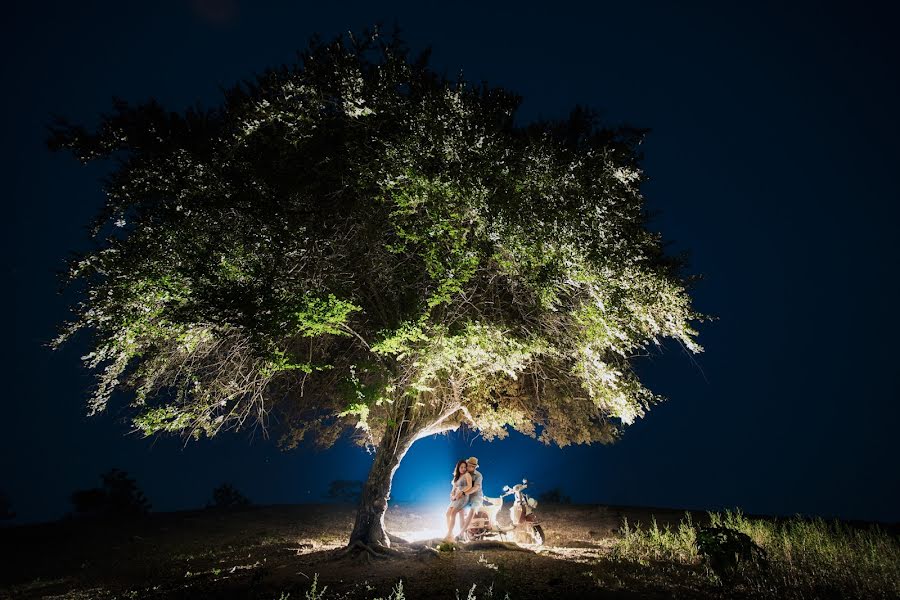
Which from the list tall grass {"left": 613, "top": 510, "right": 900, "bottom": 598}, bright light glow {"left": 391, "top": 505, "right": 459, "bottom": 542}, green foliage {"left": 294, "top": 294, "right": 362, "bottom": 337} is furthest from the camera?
bright light glow {"left": 391, "top": 505, "right": 459, "bottom": 542}

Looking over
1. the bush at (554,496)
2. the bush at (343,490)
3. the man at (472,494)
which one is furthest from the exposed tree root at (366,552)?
the bush at (343,490)

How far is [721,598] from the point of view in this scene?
6.34m

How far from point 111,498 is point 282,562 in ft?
63.2

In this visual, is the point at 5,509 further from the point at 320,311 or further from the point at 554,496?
the point at 320,311

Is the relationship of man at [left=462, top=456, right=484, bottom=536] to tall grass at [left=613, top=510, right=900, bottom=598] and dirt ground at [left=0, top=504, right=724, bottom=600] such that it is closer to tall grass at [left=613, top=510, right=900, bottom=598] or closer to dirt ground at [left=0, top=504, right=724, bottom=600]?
dirt ground at [left=0, top=504, right=724, bottom=600]

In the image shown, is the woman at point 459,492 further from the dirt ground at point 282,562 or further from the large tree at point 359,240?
the large tree at point 359,240

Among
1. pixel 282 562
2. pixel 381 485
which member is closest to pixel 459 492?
pixel 381 485

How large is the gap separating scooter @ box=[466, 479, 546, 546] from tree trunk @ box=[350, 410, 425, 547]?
7.76ft

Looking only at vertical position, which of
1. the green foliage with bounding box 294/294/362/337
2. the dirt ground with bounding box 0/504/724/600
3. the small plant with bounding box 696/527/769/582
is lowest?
the dirt ground with bounding box 0/504/724/600

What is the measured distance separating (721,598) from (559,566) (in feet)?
8.79

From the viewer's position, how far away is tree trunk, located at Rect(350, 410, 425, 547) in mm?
10453

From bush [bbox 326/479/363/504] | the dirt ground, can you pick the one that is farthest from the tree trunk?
bush [bbox 326/479/363/504]

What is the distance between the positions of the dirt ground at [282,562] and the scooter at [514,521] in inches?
19.1

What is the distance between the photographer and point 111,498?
23.0 m
